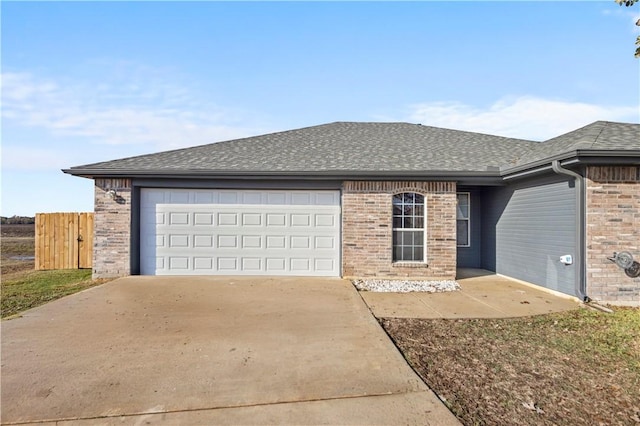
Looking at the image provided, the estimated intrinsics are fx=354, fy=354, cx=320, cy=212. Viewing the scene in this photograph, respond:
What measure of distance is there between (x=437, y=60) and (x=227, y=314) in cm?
1029

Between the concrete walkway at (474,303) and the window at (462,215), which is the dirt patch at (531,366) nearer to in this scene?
the concrete walkway at (474,303)

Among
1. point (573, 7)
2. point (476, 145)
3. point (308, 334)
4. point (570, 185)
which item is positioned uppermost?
point (573, 7)

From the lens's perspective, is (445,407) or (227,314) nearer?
(445,407)

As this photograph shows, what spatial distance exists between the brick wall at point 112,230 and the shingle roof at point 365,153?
52 cm

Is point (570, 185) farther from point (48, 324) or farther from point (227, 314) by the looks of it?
point (48, 324)

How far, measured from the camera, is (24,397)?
3373 mm

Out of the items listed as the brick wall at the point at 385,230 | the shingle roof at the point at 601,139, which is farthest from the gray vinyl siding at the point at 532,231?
the brick wall at the point at 385,230

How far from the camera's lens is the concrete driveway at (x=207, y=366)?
3123 mm

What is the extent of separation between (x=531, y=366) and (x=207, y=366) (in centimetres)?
375

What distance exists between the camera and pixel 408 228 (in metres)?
9.70

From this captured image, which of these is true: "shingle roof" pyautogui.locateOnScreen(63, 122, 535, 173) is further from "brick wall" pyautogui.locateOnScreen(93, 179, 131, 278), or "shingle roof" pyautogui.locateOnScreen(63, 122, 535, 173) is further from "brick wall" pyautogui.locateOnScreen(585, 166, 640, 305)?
"brick wall" pyautogui.locateOnScreen(585, 166, 640, 305)

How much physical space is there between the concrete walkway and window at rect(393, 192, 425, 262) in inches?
58.7

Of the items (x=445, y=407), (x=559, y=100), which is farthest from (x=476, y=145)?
(x=445, y=407)

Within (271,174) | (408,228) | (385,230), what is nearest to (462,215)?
(408,228)
